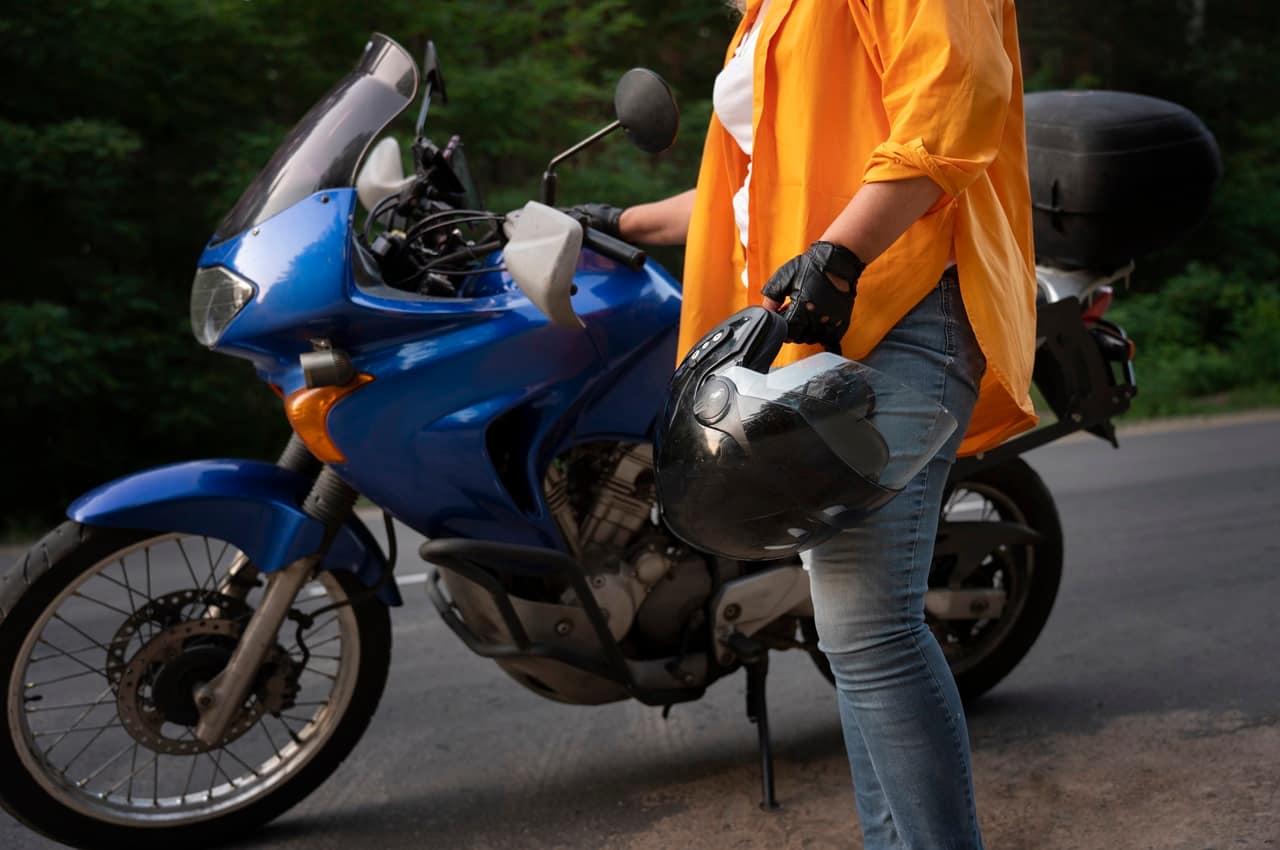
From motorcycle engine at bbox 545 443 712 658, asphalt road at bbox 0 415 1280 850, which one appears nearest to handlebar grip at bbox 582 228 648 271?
motorcycle engine at bbox 545 443 712 658

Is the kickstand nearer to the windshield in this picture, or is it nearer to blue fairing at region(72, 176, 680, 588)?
blue fairing at region(72, 176, 680, 588)

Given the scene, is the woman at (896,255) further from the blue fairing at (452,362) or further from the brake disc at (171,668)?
the brake disc at (171,668)

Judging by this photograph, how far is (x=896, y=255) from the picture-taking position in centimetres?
212

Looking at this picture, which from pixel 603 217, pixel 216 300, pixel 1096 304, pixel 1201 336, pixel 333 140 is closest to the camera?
pixel 216 300

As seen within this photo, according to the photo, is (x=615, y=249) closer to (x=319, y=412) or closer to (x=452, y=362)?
(x=452, y=362)

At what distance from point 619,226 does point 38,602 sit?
4.62ft

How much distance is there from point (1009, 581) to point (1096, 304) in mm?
735

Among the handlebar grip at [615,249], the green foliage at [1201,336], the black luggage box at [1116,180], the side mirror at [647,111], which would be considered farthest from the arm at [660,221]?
the green foliage at [1201,336]

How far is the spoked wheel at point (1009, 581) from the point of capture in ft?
11.8

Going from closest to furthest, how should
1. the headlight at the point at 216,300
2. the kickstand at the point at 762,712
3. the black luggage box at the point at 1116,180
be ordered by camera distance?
the headlight at the point at 216,300 → the kickstand at the point at 762,712 → the black luggage box at the point at 1116,180

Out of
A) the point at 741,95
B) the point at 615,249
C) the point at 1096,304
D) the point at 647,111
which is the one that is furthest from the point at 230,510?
the point at 1096,304

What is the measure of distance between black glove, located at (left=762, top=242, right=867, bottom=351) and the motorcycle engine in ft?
3.32

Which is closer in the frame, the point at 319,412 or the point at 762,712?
the point at 319,412

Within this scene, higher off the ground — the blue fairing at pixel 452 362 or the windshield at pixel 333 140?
the windshield at pixel 333 140
